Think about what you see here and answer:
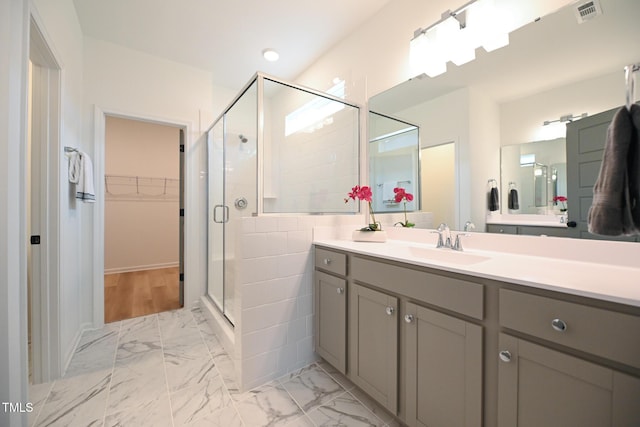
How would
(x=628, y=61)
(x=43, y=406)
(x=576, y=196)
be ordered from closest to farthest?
1. (x=628, y=61)
2. (x=576, y=196)
3. (x=43, y=406)

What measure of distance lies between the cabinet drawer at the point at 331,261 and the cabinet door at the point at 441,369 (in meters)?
0.46

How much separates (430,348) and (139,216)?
4771 mm

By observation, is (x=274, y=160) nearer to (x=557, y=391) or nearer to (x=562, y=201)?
(x=562, y=201)

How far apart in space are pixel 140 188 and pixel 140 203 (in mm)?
248

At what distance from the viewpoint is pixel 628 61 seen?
1026mm

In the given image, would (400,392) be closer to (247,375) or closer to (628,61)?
(247,375)

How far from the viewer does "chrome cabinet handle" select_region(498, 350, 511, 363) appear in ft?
2.75

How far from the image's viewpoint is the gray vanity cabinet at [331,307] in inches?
59.5

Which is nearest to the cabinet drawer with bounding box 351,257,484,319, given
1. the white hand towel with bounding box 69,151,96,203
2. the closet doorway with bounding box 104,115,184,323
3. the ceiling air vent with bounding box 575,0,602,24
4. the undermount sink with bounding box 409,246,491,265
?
the undermount sink with bounding box 409,246,491,265

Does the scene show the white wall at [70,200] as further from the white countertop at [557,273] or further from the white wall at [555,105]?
the white wall at [555,105]

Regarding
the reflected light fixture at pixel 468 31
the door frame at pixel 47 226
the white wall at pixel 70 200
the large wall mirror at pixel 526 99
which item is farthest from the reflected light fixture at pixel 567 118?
the door frame at pixel 47 226

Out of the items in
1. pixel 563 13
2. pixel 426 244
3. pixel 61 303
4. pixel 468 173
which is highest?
pixel 563 13

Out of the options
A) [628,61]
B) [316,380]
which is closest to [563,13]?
[628,61]

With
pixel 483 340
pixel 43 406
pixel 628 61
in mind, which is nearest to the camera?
pixel 483 340
